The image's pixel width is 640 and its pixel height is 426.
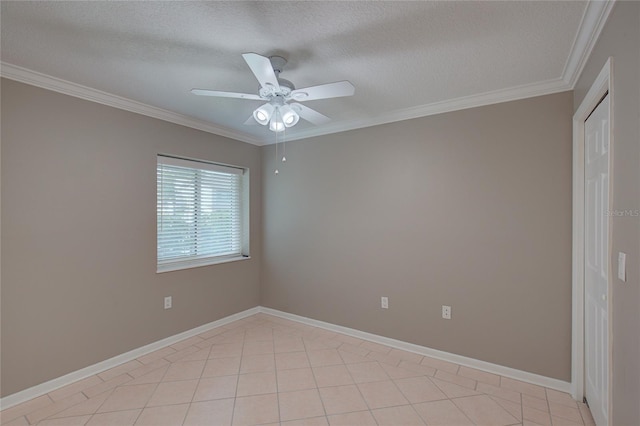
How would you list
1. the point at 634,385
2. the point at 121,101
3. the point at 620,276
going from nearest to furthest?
the point at 634,385 → the point at 620,276 → the point at 121,101

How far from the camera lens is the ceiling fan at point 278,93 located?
1709mm

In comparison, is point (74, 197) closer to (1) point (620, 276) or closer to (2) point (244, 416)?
(2) point (244, 416)

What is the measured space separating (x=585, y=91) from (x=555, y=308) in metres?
1.62

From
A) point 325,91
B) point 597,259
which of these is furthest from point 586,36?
point 325,91

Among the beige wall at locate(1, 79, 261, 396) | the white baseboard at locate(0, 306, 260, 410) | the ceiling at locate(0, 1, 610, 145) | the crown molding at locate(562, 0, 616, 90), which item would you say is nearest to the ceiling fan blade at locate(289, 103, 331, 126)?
the ceiling at locate(0, 1, 610, 145)

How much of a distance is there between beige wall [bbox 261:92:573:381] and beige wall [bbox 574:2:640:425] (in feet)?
3.49

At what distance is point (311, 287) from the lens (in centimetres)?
376

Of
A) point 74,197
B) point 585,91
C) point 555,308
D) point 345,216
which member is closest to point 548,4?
point 585,91

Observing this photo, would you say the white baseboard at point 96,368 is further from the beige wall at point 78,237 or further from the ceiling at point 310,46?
the ceiling at point 310,46

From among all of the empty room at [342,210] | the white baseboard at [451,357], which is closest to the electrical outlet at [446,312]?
the empty room at [342,210]

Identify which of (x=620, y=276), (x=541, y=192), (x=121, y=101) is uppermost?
(x=121, y=101)

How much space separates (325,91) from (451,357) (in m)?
2.61

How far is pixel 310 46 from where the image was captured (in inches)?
74.0

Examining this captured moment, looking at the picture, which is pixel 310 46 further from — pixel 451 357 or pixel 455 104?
pixel 451 357
